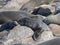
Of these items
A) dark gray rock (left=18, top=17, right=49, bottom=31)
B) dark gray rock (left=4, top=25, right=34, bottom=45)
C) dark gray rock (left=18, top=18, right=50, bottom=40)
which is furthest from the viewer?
dark gray rock (left=18, top=17, right=49, bottom=31)

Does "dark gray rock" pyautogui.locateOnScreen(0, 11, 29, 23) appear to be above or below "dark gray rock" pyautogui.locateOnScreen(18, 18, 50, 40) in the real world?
below

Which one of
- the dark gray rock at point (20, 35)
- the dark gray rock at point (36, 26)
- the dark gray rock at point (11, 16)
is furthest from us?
the dark gray rock at point (11, 16)

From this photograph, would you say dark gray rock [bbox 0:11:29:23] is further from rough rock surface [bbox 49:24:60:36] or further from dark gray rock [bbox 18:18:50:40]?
rough rock surface [bbox 49:24:60:36]

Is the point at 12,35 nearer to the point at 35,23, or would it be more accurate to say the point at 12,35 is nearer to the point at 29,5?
the point at 35,23

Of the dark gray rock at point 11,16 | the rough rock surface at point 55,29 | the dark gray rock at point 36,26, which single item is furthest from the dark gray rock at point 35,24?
the dark gray rock at point 11,16

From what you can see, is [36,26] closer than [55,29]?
Yes

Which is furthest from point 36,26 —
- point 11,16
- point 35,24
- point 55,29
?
point 11,16

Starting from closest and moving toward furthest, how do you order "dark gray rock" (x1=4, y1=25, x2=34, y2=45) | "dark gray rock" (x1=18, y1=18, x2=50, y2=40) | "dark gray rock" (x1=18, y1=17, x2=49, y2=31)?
"dark gray rock" (x1=4, y1=25, x2=34, y2=45), "dark gray rock" (x1=18, y1=18, x2=50, y2=40), "dark gray rock" (x1=18, y1=17, x2=49, y2=31)

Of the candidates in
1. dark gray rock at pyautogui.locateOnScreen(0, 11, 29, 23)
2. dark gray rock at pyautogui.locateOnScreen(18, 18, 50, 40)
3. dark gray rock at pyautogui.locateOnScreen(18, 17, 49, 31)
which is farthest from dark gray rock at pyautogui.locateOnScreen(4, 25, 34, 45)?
dark gray rock at pyautogui.locateOnScreen(0, 11, 29, 23)

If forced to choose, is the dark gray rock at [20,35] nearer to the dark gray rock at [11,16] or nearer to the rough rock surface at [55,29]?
the rough rock surface at [55,29]

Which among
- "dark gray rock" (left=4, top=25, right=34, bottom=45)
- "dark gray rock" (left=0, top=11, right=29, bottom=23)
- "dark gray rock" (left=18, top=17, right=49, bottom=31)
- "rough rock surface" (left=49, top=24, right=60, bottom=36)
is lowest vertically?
"dark gray rock" (left=0, top=11, right=29, bottom=23)

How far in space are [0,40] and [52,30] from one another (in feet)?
4.79

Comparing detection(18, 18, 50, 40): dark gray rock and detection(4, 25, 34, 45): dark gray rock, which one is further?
detection(18, 18, 50, 40): dark gray rock

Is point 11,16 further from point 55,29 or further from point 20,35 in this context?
point 20,35
